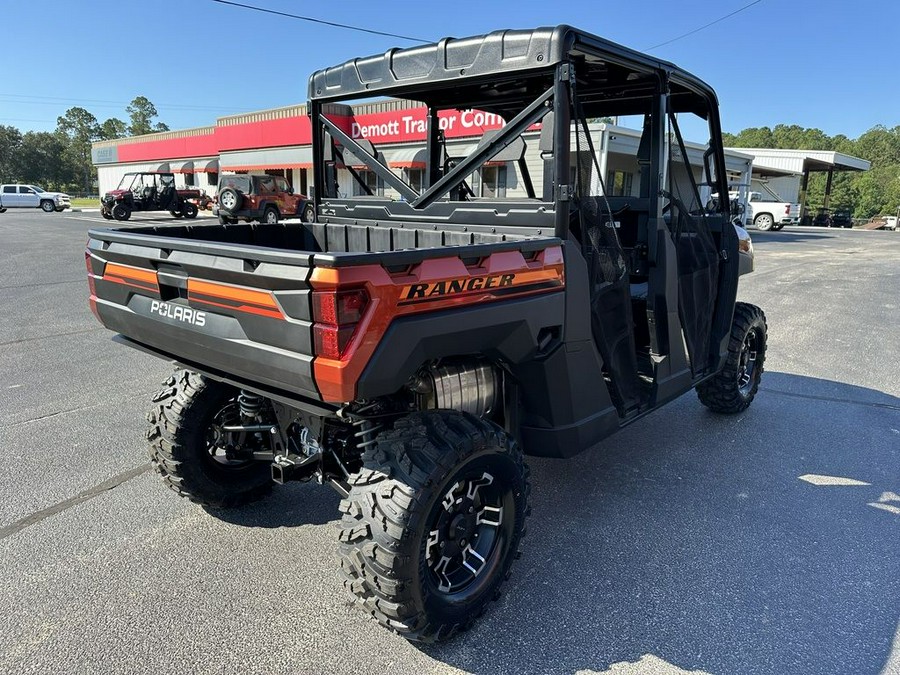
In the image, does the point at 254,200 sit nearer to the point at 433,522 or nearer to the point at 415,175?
the point at 415,175

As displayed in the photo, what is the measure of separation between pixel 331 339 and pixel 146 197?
27740 mm

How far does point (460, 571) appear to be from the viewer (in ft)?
8.37

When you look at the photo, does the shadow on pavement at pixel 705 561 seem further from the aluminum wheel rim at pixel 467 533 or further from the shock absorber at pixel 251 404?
the shock absorber at pixel 251 404

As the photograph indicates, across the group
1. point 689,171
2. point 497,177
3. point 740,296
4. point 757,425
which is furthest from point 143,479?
point 740,296

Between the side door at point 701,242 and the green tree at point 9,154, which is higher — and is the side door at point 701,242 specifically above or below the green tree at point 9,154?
below

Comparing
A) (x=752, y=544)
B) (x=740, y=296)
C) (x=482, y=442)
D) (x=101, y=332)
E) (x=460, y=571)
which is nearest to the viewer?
(x=482, y=442)

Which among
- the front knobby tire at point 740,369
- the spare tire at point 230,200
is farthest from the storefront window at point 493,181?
the spare tire at point 230,200

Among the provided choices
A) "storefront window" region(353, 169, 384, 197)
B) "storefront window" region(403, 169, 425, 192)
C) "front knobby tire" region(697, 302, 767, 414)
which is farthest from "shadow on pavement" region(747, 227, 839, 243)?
"storefront window" region(353, 169, 384, 197)

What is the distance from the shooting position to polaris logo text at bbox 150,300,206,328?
95.0 inches

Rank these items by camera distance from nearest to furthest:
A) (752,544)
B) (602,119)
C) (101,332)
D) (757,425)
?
1. (752,544)
2. (602,119)
3. (757,425)
4. (101,332)

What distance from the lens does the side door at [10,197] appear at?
35812 mm

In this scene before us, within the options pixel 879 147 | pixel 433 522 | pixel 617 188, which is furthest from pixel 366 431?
pixel 879 147

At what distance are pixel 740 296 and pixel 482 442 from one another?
32.6 feet

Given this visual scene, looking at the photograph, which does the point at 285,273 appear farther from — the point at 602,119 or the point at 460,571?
the point at 602,119
